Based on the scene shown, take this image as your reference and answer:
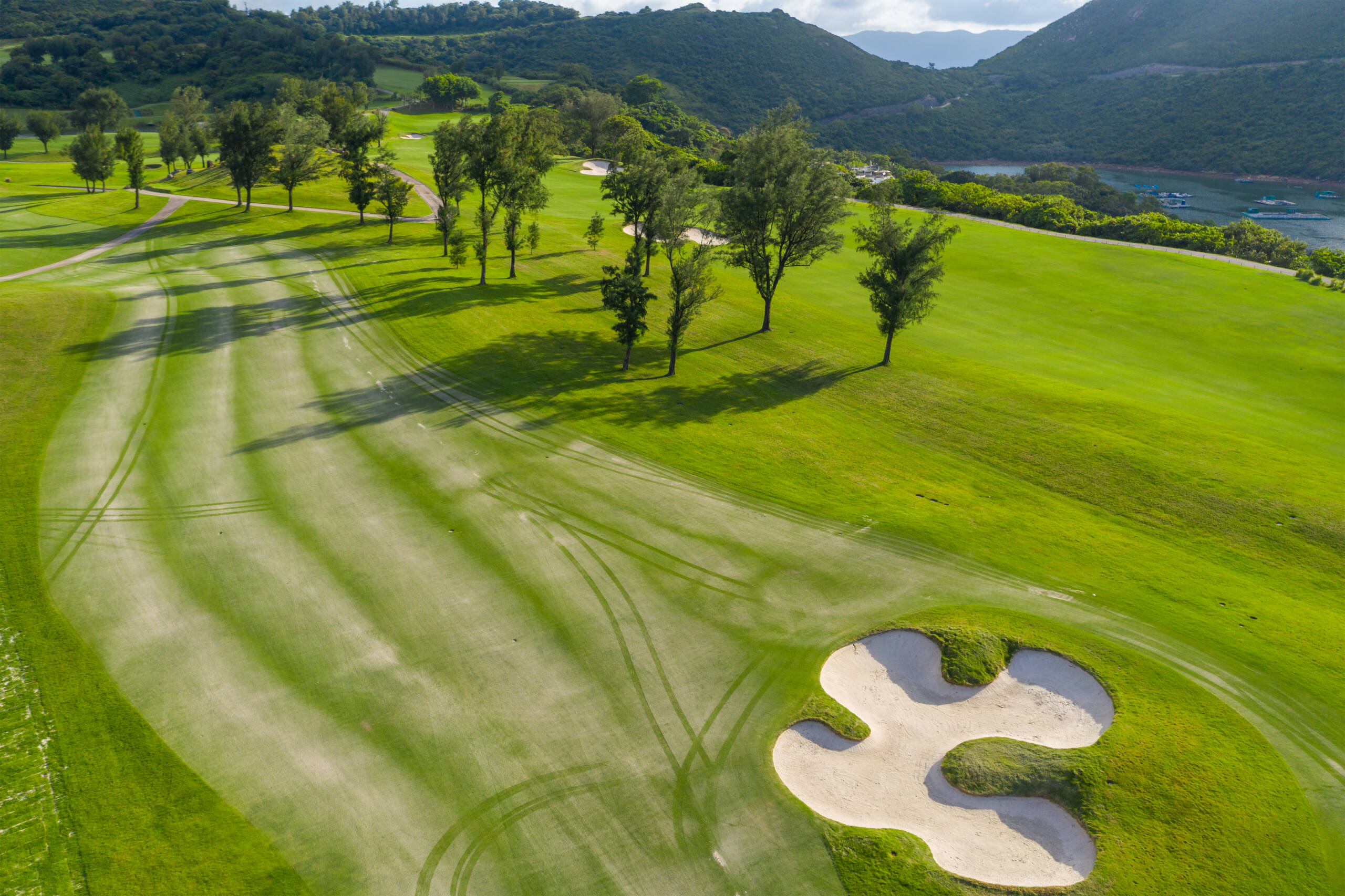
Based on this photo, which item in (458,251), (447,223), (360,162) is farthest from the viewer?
(360,162)

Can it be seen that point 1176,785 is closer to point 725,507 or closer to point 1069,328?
point 725,507

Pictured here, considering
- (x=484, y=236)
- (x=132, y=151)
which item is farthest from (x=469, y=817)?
(x=132, y=151)

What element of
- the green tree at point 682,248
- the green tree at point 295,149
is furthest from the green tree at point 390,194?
the green tree at point 682,248

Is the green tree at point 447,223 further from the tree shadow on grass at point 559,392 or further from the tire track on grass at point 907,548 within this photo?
the tire track on grass at point 907,548

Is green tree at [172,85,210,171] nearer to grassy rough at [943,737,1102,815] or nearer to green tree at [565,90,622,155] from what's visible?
green tree at [565,90,622,155]

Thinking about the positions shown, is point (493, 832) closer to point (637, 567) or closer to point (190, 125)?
point (637, 567)

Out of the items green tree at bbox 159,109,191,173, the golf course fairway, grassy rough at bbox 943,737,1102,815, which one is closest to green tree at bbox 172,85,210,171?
green tree at bbox 159,109,191,173
